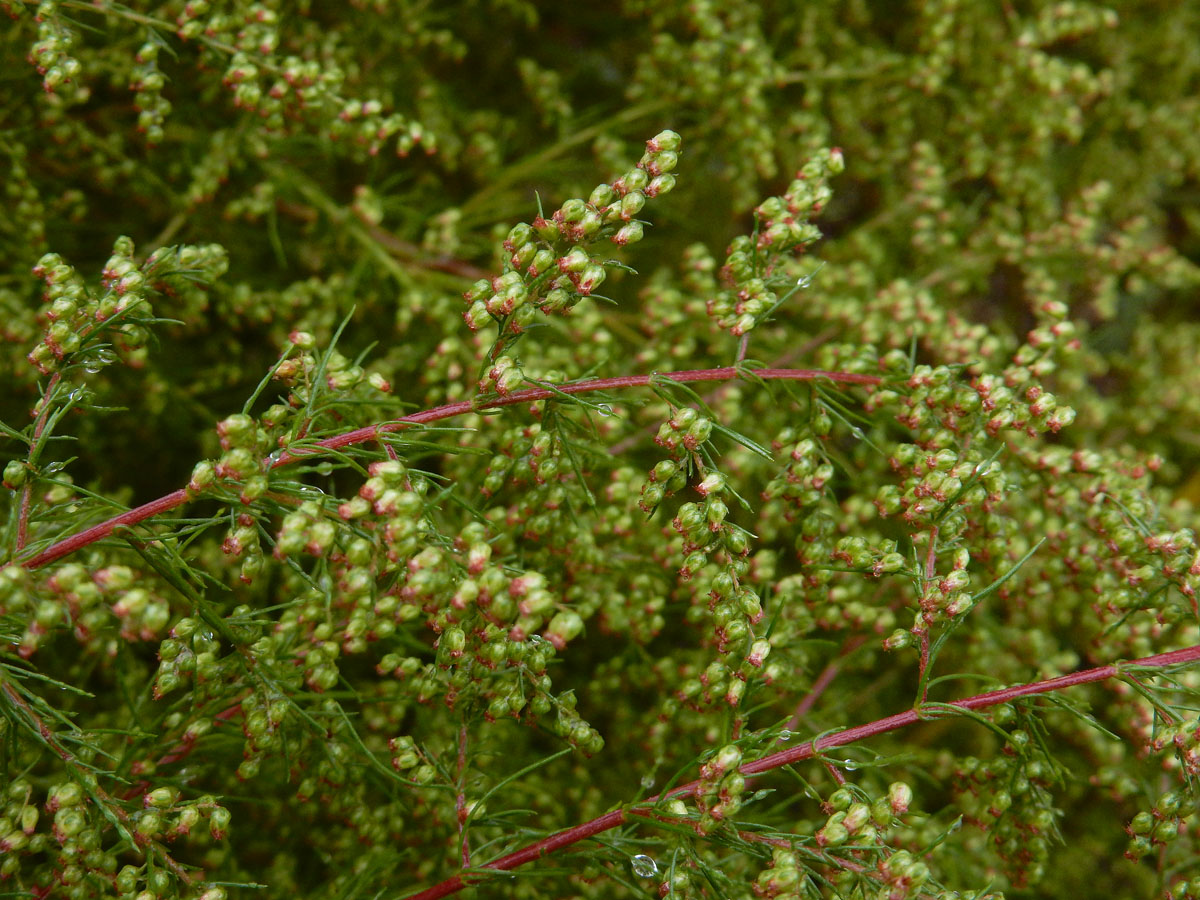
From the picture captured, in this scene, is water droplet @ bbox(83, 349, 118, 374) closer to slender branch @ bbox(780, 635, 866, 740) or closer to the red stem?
the red stem

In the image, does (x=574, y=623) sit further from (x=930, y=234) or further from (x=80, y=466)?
(x=930, y=234)

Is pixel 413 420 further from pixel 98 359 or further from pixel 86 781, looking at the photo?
pixel 86 781

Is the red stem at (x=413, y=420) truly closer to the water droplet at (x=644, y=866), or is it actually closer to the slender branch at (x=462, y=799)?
the slender branch at (x=462, y=799)

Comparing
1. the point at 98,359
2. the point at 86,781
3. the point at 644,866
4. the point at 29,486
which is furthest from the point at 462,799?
the point at 98,359

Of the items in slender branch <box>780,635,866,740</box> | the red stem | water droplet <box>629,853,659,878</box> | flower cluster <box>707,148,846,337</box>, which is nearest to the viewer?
the red stem

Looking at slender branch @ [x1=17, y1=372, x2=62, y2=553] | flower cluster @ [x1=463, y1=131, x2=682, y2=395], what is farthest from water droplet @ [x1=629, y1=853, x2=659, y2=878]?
slender branch @ [x1=17, y1=372, x2=62, y2=553]

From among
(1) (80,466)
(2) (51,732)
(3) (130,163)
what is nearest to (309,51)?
Result: (3) (130,163)

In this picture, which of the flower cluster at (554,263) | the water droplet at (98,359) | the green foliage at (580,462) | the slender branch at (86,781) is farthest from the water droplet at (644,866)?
the water droplet at (98,359)
